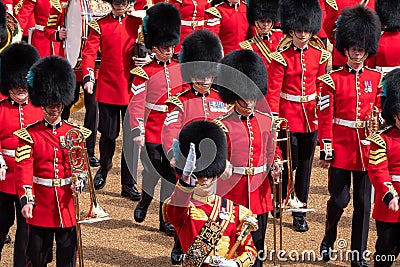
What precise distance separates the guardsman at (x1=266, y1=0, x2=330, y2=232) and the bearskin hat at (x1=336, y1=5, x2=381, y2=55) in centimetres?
38

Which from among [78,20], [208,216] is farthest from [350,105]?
[78,20]

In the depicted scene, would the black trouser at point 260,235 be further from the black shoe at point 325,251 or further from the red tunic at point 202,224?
the red tunic at point 202,224

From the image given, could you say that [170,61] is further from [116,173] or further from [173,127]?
[116,173]

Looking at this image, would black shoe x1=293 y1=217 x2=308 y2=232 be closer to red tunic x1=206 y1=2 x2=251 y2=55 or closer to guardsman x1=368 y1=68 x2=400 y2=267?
guardsman x1=368 y1=68 x2=400 y2=267

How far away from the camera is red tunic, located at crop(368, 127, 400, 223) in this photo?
19.9 ft

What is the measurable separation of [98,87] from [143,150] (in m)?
0.77

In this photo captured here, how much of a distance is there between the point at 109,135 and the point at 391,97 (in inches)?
98.4

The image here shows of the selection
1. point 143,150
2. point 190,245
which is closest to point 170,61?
point 143,150

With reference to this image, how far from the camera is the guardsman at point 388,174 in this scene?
6.05m

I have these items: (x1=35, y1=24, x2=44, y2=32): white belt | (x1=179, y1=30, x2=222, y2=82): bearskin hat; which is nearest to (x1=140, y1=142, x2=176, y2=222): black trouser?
(x1=179, y1=30, x2=222, y2=82): bearskin hat

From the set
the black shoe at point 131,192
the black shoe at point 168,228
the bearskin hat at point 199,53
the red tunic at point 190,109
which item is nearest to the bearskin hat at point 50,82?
the red tunic at point 190,109

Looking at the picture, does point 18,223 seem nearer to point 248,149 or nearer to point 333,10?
point 248,149

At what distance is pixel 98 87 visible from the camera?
26.9 feet

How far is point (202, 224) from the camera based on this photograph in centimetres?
523
